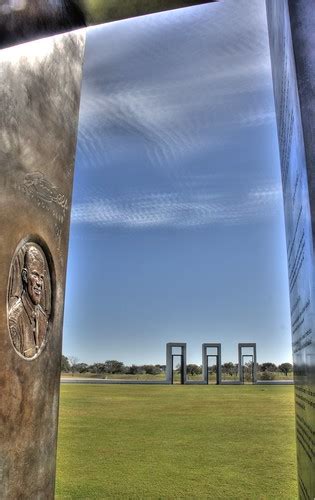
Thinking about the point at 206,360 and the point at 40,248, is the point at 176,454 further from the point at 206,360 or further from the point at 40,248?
the point at 206,360

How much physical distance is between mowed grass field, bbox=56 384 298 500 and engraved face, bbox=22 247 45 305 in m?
4.10

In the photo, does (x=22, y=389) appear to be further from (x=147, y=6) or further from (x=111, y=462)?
(x=111, y=462)

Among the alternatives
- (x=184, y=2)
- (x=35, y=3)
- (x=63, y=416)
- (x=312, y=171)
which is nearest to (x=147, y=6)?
(x=184, y=2)

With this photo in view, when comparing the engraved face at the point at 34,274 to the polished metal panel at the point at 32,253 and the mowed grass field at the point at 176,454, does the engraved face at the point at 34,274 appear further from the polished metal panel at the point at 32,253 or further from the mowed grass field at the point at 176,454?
the mowed grass field at the point at 176,454

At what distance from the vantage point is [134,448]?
9766mm

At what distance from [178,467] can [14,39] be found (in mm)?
7521

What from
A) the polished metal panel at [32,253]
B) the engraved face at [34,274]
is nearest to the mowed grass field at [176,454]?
the polished metal panel at [32,253]

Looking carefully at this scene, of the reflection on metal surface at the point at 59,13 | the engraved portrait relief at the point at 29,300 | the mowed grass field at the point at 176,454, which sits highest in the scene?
the reflection on metal surface at the point at 59,13

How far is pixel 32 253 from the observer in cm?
433

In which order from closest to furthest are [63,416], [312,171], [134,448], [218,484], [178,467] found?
[312,171], [218,484], [178,467], [134,448], [63,416]

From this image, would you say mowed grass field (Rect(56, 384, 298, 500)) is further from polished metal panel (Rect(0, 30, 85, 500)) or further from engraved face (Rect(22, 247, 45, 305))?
engraved face (Rect(22, 247, 45, 305))

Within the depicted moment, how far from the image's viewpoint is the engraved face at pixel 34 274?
4203 mm

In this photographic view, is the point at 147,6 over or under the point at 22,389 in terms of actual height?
over

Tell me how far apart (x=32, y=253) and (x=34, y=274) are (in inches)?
7.9
